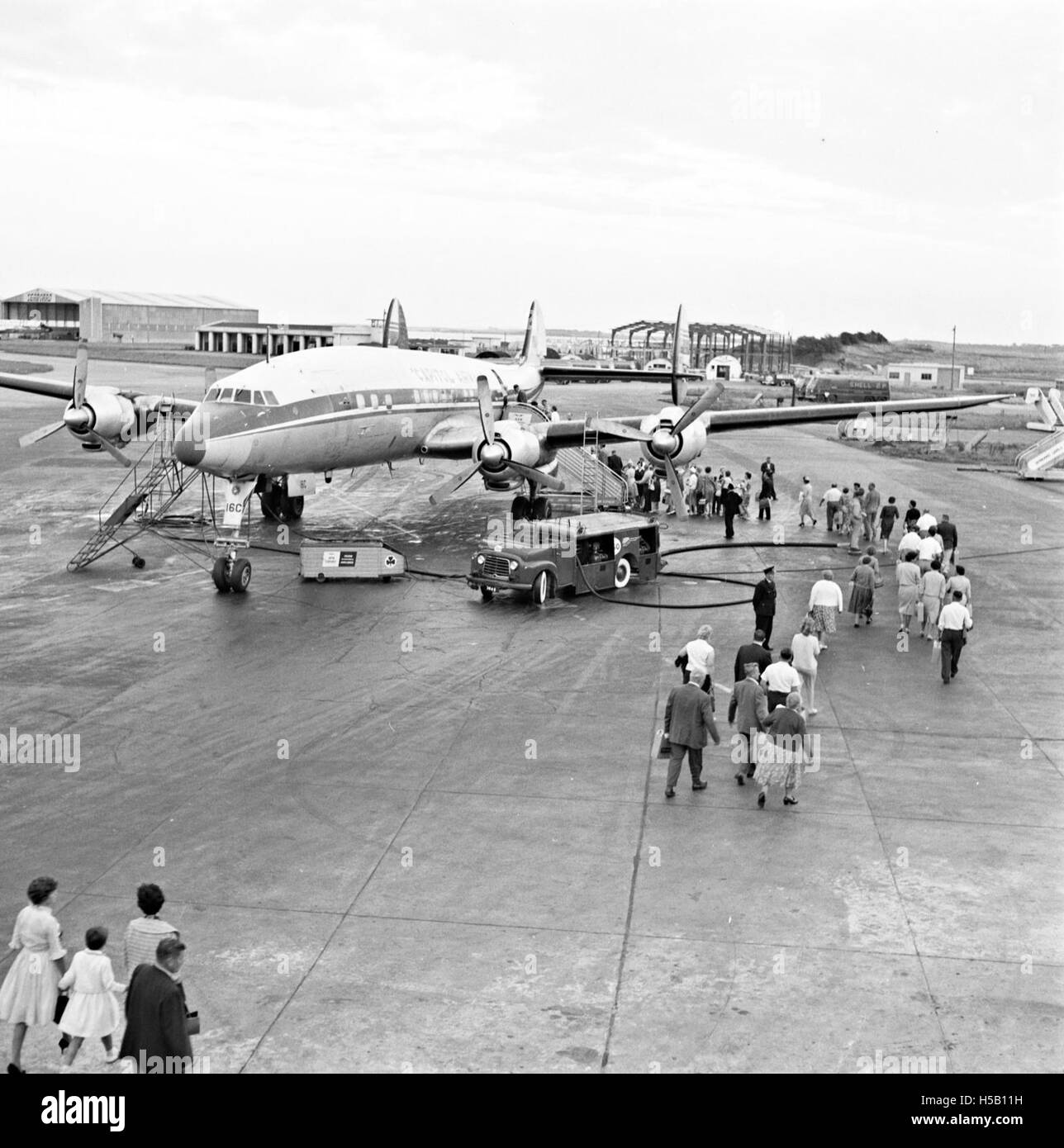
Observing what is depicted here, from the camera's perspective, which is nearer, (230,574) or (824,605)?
(824,605)

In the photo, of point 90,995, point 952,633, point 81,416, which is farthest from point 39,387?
point 90,995

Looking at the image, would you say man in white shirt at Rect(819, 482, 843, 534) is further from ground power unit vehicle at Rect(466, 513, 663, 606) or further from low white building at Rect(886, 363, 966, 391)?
low white building at Rect(886, 363, 966, 391)

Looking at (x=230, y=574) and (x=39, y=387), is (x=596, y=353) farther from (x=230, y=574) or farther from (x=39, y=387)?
(x=230, y=574)

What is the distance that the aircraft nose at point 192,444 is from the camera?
1107 inches

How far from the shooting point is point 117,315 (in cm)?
18475

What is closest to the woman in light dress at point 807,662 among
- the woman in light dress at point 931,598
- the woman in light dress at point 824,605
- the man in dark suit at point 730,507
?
the woman in light dress at point 824,605

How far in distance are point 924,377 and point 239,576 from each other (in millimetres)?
95638

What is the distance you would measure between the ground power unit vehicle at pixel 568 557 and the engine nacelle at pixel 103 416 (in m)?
11.2

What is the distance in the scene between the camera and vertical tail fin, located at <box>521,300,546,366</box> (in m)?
50.7

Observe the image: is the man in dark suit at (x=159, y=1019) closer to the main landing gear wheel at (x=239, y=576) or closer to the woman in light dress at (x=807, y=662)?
the woman in light dress at (x=807, y=662)

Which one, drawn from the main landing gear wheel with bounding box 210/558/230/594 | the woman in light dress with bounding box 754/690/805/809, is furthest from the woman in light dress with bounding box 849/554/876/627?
the main landing gear wheel with bounding box 210/558/230/594

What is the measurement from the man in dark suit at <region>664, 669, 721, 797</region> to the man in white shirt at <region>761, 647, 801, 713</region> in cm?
128
